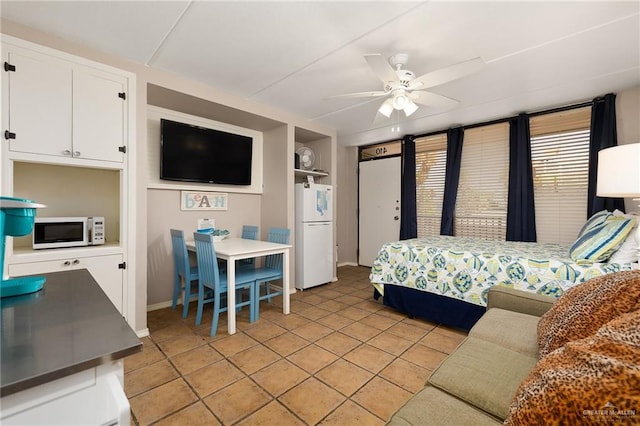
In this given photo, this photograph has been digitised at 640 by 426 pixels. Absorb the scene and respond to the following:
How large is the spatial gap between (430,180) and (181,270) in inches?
151

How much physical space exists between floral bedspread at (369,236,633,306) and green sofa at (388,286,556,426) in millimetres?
616

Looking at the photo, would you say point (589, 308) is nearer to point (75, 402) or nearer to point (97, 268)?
point (75, 402)

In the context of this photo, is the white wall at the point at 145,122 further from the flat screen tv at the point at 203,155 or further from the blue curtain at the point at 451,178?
the blue curtain at the point at 451,178

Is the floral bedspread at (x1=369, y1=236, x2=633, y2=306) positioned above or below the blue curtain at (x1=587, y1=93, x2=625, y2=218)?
below

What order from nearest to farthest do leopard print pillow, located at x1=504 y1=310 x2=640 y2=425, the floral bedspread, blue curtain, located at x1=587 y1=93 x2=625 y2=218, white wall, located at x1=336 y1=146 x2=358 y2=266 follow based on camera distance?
1. leopard print pillow, located at x1=504 y1=310 x2=640 y2=425
2. the floral bedspread
3. blue curtain, located at x1=587 y1=93 x2=625 y2=218
4. white wall, located at x1=336 y1=146 x2=358 y2=266

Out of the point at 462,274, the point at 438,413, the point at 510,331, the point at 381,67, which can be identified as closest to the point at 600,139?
the point at 462,274

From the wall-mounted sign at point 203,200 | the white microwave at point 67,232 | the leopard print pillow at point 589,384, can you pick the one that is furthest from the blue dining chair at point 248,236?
the leopard print pillow at point 589,384

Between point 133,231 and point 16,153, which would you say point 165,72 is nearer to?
point 16,153

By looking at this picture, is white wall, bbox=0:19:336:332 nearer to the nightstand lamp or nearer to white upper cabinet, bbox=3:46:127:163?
white upper cabinet, bbox=3:46:127:163

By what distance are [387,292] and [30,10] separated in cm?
373

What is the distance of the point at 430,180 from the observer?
4.50 metres

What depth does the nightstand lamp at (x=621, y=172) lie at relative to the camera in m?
1.76

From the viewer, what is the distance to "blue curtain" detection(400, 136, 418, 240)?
4.59 metres

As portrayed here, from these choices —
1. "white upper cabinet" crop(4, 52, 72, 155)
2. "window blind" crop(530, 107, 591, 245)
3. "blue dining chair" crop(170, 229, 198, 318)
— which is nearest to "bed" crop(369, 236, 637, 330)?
"window blind" crop(530, 107, 591, 245)
